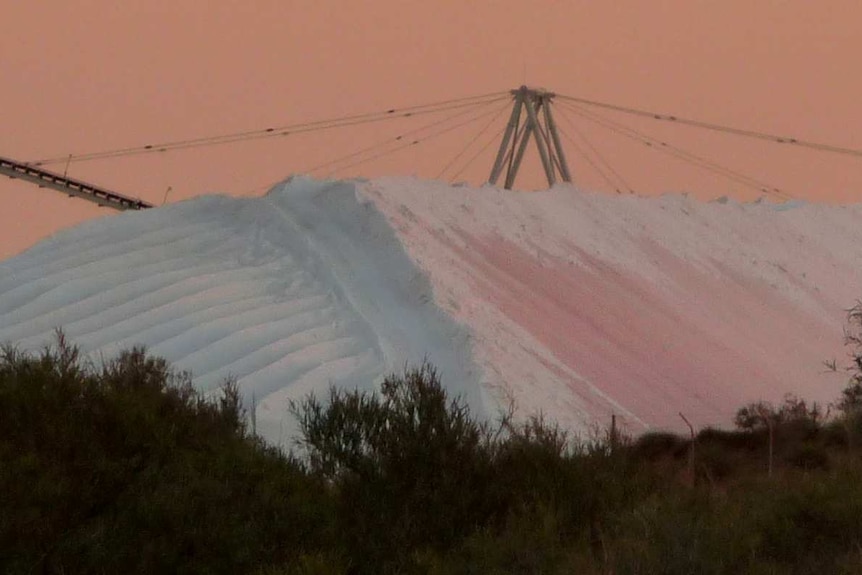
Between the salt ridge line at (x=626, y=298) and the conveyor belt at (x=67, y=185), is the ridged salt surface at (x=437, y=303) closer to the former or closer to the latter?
the salt ridge line at (x=626, y=298)

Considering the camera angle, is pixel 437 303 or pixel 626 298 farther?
pixel 626 298

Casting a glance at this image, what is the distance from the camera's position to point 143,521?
1375 cm

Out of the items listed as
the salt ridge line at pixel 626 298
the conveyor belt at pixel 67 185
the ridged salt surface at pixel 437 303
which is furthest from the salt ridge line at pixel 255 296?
the conveyor belt at pixel 67 185

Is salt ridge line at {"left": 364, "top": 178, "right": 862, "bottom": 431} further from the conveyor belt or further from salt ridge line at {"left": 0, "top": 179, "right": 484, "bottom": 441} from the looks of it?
the conveyor belt

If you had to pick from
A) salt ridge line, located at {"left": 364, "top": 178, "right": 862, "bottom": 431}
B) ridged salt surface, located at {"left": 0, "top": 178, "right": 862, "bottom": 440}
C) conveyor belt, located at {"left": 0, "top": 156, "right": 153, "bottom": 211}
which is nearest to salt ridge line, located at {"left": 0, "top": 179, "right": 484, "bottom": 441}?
ridged salt surface, located at {"left": 0, "top": 178, "right": 862, "bottom": 440}

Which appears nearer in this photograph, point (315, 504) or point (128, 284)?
point (315, 504)

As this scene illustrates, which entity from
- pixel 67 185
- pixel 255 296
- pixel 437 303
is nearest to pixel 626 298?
pixel 437 303

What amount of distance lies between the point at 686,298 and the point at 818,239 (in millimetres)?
11408

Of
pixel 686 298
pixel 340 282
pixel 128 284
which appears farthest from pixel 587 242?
pixel 128 284

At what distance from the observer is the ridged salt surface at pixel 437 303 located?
26.4 m

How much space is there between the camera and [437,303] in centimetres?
2770

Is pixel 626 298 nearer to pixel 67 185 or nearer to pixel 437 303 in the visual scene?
pixel 437 303

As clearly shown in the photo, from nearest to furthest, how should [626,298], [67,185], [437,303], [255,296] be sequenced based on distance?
1. [437,303]
2. [255,296]
3. [626,298]
4. [67,185]

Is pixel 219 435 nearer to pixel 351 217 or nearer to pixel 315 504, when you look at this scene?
pixel 315 504
